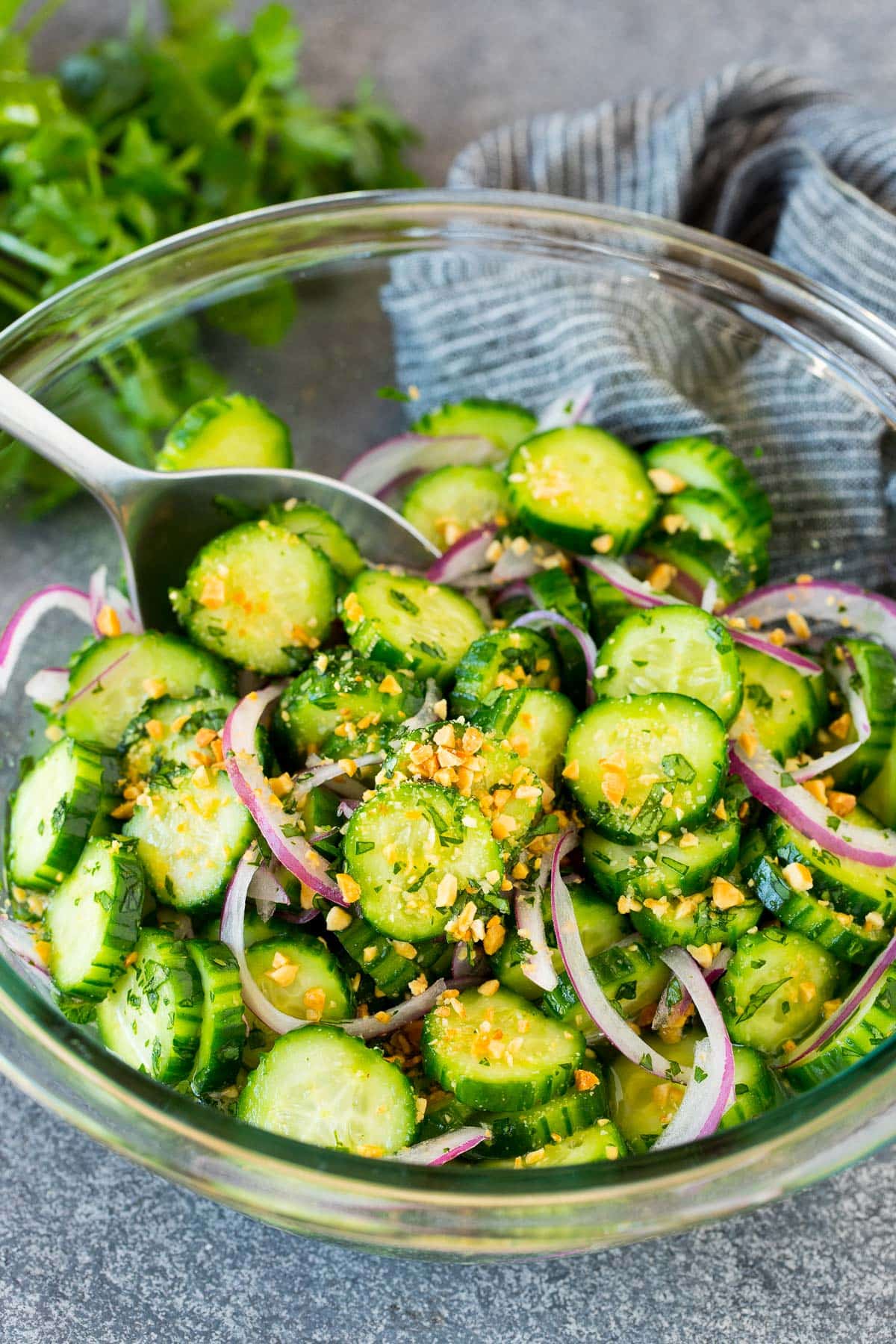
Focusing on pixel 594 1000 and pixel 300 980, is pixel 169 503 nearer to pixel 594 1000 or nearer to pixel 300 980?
pixel 300 980

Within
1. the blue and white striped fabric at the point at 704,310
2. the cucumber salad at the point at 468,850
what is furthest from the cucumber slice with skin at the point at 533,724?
the blue and white striped fabric at the point at 704,310

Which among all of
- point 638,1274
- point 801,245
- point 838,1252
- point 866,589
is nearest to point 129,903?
point 638,1274

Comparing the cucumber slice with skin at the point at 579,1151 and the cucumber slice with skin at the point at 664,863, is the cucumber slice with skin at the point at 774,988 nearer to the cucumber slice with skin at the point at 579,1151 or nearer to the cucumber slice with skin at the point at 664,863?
the cucumber slice with skin at the point at 664,863

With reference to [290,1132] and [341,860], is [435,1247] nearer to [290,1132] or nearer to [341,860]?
[290,1132]

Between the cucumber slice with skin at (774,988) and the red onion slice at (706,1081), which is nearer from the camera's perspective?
the red onion slice at (706,1081)

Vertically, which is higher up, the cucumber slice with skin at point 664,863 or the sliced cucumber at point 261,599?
the sliced cucumber at point 261,599

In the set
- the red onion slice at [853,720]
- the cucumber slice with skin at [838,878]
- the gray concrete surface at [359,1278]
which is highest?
the red onion slice at [853,720]

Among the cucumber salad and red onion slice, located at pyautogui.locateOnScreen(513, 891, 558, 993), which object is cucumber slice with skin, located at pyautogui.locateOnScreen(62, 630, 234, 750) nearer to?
the cucumber salad

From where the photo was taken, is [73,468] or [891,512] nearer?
[73,468]
